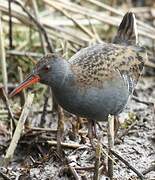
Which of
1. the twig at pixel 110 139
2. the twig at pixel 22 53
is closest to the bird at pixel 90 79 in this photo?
the twig at pixel 110 139

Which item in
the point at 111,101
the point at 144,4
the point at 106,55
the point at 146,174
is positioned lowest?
the point at 146,174

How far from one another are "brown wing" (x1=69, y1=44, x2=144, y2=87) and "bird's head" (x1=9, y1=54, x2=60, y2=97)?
192 mm

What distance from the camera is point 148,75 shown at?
21.1ft

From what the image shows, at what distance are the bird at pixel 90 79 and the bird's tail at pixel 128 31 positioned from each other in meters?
0.44

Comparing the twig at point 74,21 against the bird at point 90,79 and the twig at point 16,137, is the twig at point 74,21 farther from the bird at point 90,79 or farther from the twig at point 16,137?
the twig at point 16,137

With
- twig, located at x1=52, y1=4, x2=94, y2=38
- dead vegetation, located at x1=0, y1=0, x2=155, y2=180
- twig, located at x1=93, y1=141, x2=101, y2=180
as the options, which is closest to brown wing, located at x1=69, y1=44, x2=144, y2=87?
dead vegetation, located at x1=0, y1=0, x2=155, y2=180

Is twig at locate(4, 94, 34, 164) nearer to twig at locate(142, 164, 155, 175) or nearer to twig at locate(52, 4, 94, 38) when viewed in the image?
twig at locate(142, 164, 155, 175)

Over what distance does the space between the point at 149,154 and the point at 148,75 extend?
→ 2070 millimetres

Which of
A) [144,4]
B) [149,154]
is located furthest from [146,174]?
[144,4]

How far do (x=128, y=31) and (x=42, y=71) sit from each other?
3.96 feet

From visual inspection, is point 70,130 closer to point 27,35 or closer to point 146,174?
point 146,174

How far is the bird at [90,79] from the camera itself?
4.04 metres

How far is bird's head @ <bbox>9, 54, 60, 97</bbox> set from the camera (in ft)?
13.2

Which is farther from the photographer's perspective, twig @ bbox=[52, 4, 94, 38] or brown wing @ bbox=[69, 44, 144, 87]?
twig @ bbox=[52, 4, 94, 38]
